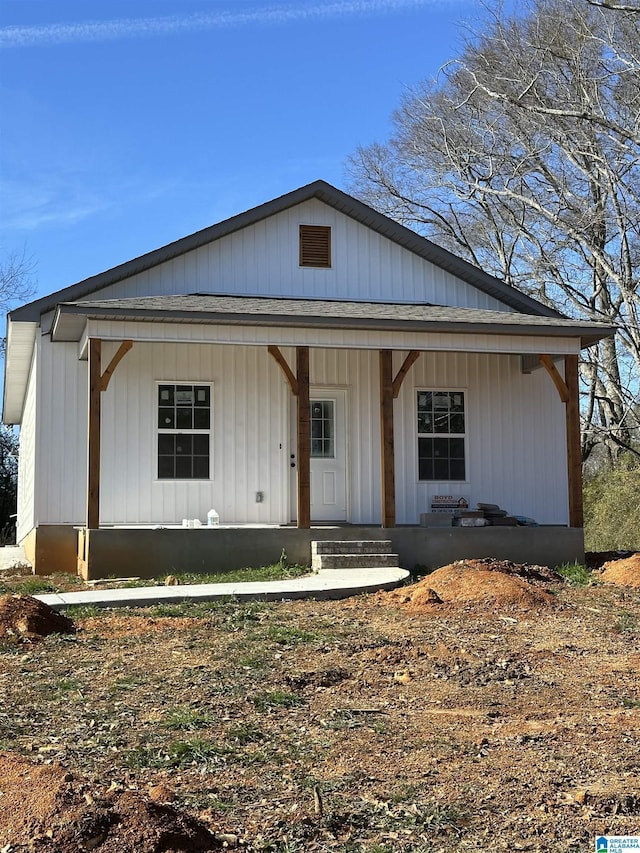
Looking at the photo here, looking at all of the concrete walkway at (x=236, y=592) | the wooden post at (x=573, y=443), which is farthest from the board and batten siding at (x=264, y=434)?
the concrete walkway at (x=236, y=592)

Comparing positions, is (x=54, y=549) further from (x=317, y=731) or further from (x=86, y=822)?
(x=86, y=822)

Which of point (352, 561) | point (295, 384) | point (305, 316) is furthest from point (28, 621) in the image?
point (305, 316)

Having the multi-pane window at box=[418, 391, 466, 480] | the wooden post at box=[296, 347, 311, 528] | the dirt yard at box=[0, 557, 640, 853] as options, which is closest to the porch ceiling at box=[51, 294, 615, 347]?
the wooden post at box=[296, 347, 311, 528]

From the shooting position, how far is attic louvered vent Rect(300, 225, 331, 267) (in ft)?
51.6

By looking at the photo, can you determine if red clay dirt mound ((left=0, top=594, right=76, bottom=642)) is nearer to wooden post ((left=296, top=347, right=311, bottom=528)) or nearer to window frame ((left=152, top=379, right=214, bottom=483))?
wooden post ((left=296, top=347, right=311, bottom=528))

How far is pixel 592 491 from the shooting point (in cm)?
2500

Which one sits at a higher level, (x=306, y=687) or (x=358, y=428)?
(x=358, y=428)

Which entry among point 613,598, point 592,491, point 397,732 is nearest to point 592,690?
point 397,732

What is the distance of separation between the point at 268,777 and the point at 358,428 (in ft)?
34.5

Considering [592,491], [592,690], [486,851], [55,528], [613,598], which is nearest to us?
[486,851]

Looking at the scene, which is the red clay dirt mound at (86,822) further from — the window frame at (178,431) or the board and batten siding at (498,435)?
the board and batten siding at (498,435)

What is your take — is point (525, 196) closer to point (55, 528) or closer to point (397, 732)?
point (55, 528)

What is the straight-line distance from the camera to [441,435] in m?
15.5

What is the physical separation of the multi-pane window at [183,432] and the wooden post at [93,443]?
6.60 feet
